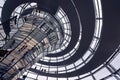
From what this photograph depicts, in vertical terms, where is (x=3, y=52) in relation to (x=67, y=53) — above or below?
below

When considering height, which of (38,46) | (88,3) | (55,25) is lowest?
(38,46)

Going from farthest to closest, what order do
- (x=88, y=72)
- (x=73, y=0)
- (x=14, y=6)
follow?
(x=88, y=72) < (x=14, y=6) < (x=73, y=0)

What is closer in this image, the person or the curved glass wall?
the person

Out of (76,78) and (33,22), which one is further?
(76,78)

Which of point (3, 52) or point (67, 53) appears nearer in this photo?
point (3, 52)

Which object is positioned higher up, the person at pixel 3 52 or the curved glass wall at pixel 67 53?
the curved glass wall at pixel 67 53

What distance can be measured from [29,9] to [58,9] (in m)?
3.04

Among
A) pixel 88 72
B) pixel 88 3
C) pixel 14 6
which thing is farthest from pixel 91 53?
pixel 14 6

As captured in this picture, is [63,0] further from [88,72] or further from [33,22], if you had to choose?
[88,72]

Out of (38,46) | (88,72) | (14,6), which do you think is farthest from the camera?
(88,72)

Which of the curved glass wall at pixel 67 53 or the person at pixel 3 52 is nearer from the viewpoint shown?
the person at pixel 3 52

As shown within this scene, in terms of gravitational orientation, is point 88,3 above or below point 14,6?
below

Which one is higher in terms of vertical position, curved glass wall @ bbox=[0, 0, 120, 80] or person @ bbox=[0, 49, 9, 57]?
curved glass wall @ bbox=[0, 0, 120, 80]

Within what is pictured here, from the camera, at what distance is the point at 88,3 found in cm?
2011
